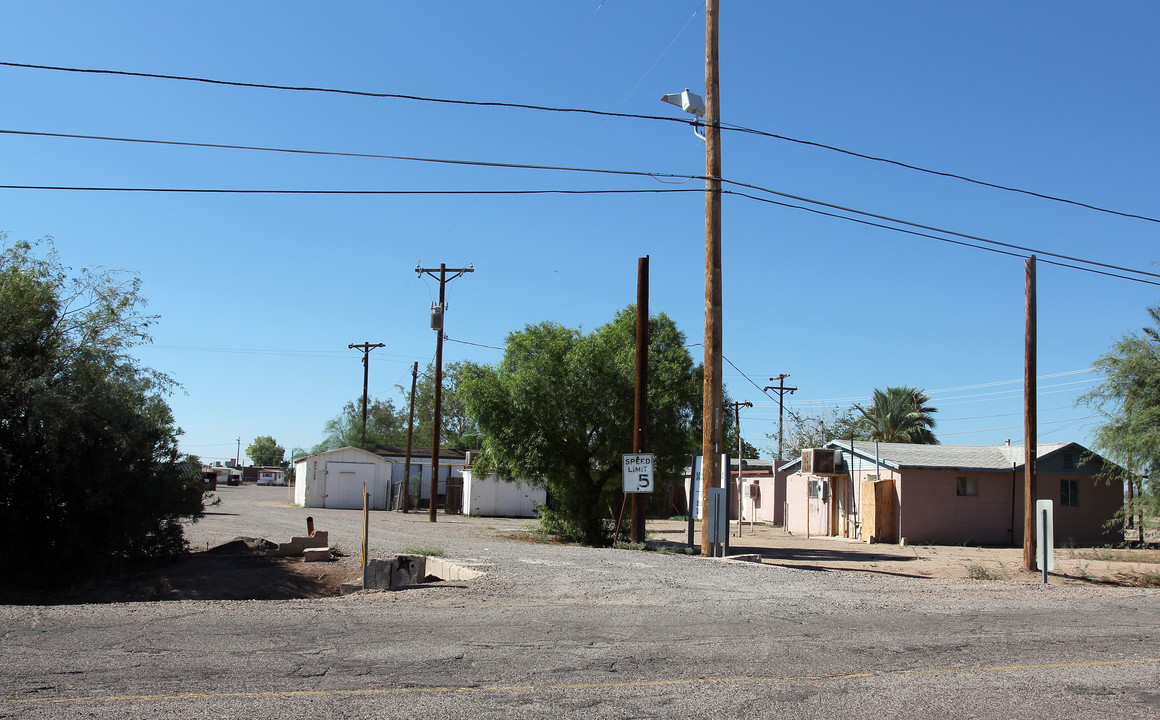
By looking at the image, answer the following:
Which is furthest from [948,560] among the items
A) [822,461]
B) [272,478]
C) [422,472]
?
[272,478]

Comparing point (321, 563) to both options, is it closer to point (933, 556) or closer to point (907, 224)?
point (907, 224)

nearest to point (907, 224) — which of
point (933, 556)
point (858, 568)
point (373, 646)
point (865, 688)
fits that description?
point (858, 568)

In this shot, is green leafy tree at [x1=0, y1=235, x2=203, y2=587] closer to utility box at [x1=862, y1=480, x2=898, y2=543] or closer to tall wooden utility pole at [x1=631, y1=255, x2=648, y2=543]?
tall wooden utility pole at [x1=631, y1=255, x2=648, y2=543]

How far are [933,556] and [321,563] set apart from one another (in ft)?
53.3

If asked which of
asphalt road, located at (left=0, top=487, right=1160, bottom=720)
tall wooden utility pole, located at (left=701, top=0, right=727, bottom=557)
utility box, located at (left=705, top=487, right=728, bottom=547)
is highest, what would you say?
tall wooden utility pole, located at (left=701, top=0, right=727, bottom=557)

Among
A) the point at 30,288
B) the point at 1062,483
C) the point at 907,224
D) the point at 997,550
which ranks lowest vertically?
the point at 997,550

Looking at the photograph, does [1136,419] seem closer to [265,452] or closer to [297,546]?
[297,546]

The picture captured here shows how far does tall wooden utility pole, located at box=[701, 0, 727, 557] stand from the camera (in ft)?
59.2

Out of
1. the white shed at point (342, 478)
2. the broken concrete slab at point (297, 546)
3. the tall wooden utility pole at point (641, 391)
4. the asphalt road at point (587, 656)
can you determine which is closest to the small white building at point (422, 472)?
the white shed at point (342, 478)

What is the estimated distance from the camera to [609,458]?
82.4 ft

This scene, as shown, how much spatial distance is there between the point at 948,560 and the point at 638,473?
28.4 ft

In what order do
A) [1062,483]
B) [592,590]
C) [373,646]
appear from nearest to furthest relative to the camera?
[373,646], [592,590], [1062,483]

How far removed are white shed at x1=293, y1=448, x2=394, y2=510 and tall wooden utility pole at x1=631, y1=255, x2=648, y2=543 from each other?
105 feet

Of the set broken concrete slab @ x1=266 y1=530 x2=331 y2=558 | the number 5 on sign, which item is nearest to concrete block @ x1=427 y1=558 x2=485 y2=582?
broken concrete slab @ x1=266 y1=530 x2=331 y2=558
